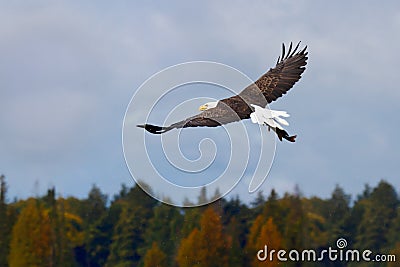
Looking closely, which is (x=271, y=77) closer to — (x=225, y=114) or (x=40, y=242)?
(x=225, y=114)

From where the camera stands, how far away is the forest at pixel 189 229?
Answer: 44656 millimetres

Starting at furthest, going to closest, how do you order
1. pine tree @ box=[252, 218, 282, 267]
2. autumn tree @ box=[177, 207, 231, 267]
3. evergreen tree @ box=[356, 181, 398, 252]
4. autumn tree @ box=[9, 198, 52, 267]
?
evergreen tree @ box=[356, 181, 398, 252], autumn tree @ box=[9, 198, 52, 267], autumn tree @ box=[177, 207, 231, 267], pine tree @ box=[252, 218, 282, 267]

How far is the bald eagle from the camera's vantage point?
21391mm

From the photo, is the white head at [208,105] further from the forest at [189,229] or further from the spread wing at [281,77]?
the forest at [189,229]

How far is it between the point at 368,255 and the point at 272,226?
3.98m

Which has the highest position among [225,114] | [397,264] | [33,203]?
[33,203]

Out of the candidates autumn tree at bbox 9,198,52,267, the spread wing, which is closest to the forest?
autumn tree at bbox 9,198,52,267

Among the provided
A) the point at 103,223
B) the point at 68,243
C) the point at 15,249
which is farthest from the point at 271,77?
the point at 103,223

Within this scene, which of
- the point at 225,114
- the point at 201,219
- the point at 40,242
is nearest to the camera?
the point at 225,114

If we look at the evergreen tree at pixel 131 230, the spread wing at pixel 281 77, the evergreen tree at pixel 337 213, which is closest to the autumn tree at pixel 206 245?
the evergreen tree at pixel 337 213

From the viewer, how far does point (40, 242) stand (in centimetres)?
4978
